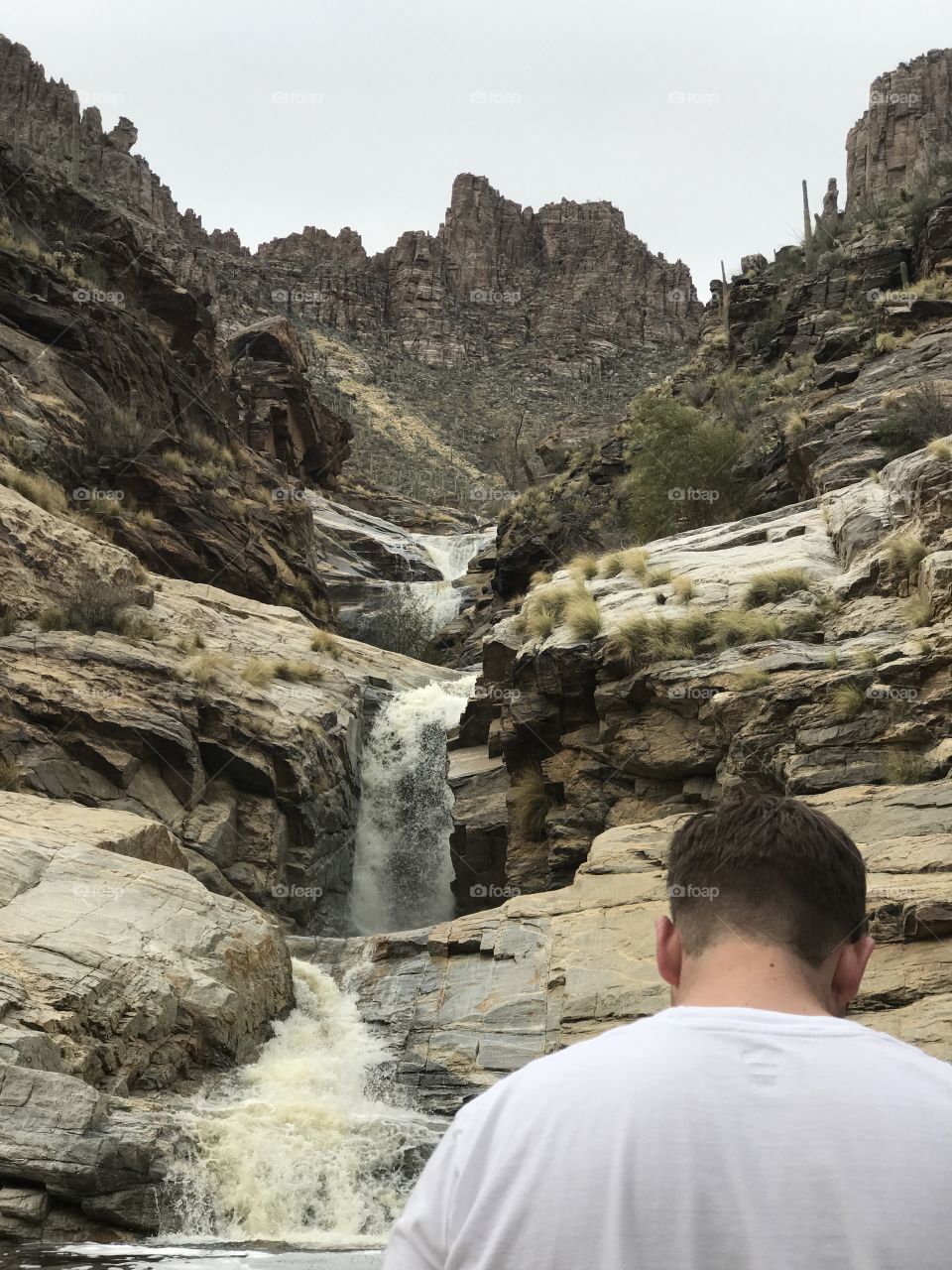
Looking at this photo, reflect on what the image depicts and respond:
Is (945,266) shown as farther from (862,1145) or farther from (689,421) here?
(862,1145)

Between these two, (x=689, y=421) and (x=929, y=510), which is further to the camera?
(x=689, y=421)

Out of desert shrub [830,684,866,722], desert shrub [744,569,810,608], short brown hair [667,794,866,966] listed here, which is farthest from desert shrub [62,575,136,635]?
short brown hair [667,794,866,966]

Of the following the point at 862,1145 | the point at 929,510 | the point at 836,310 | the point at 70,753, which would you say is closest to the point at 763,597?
the point at 929,510

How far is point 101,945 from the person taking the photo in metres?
10.7

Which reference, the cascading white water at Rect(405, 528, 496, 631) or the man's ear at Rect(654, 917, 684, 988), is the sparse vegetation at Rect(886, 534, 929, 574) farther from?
the cascading white water at Rect(405, 528, 496, 631)

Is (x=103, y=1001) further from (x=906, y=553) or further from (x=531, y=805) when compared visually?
(x=906, y=553)

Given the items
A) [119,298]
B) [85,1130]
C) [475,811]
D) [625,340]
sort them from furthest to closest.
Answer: [625,340] → [119,298] → [475,811] → [85,1130]

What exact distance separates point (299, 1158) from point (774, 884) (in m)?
8.65

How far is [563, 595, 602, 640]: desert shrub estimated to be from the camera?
59.5ft

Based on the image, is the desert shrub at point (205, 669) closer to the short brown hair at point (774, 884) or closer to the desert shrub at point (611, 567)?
the desert shrub at point (611, 567)

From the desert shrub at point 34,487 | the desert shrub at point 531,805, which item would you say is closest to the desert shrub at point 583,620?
the desert shrub at point 531,805

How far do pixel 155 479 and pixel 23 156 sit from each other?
1431 centimetres

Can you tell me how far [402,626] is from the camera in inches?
1500

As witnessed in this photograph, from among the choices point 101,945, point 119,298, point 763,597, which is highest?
point 119,298
